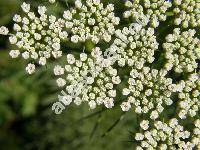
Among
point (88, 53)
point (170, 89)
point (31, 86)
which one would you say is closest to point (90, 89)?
point (88, 53)

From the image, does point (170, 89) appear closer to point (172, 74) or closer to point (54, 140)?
point (172, 74)

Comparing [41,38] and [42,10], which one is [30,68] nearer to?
[41,38]

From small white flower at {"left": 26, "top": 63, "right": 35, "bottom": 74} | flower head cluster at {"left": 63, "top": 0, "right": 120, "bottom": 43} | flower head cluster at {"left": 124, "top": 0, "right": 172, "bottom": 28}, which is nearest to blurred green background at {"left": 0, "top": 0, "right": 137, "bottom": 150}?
small white flower at {"left": 26, "top": 63, "right": 35, "bottom": 74}

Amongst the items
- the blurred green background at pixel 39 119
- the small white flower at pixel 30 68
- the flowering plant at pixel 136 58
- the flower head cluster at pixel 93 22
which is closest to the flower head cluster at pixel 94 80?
the flowering plant at pixel 136 58

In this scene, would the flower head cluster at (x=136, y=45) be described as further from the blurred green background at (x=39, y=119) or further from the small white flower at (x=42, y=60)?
the blurred green background at (x=39, y=119)

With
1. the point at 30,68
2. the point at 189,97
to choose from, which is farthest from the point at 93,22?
the point at 189,97

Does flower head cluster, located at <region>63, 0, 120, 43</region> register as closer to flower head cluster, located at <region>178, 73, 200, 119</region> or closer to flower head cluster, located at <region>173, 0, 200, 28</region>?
flower head cluster, located at <region>173, 0, 200, 28</region>
